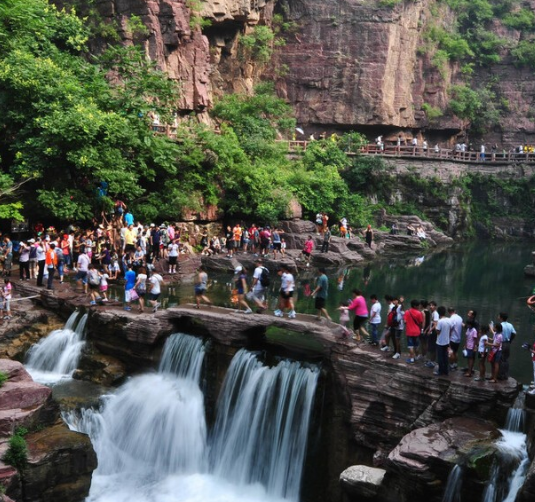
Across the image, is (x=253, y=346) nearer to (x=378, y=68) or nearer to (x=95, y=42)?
(x=95, y=42)

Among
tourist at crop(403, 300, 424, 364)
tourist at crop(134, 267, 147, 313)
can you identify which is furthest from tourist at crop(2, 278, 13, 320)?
tourist at crop(403, 300, 424, 364)

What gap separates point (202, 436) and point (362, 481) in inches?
185

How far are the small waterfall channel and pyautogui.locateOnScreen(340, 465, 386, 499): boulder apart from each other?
169 cm

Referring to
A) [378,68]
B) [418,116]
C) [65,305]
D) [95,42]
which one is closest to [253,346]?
[65,305]

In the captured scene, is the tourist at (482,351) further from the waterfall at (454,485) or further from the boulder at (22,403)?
the boulder at (22,403)

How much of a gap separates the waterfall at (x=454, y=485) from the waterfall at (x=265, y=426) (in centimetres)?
388

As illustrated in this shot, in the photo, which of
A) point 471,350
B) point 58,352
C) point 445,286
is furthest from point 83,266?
point 445,286

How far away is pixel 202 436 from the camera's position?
15.8m

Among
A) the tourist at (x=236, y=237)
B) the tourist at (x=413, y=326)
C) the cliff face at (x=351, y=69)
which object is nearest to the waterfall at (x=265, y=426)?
the tourist at (x=413, y=326)

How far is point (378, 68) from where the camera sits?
4447 cm

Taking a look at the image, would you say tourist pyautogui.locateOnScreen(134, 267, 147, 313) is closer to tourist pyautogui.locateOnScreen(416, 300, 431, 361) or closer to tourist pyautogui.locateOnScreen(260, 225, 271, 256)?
tourist pyautogui.locateOnScreen(416, 300, 431, 361)

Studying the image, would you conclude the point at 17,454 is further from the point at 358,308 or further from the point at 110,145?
the point at 110,145

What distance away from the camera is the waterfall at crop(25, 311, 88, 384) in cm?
1809

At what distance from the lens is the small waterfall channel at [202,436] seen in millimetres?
14477
